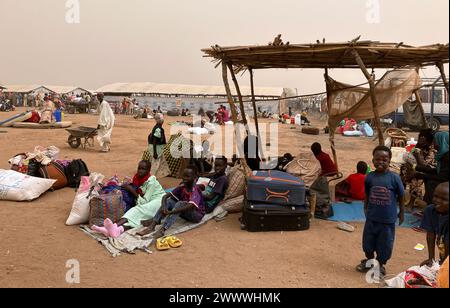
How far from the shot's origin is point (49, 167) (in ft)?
21.5

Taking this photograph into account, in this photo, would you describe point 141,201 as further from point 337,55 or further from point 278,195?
point 337,55

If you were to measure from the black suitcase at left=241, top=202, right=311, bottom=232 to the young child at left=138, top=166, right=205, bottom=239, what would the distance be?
24.5 inches

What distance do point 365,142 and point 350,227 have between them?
10633 millimetres

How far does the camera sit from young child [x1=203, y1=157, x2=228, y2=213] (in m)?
5.38

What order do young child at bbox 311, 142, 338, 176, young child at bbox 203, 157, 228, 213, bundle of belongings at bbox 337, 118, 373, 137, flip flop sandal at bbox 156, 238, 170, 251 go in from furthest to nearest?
bundle of belongings at bbox 337, 118, 373, 137, young child at bbox 311, 142, 338, 176, young child at bbox 203, 157, 228, 213, flip flop sandal at bbox 156, 238, 170, 251

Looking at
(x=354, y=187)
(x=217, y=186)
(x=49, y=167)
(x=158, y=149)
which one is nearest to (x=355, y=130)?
(x=354, y=187)

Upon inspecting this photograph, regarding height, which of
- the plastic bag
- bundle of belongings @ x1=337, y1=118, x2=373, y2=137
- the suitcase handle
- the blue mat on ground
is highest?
bundle of belongings @ x1=337, y1=118, x2=373, y2=137

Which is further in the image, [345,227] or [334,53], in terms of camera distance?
[334,53]

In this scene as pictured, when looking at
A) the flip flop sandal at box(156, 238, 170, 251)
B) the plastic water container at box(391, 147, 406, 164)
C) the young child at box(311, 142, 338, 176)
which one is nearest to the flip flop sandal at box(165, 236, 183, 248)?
the flip flop sandal at box(156, 238, 170, 251)

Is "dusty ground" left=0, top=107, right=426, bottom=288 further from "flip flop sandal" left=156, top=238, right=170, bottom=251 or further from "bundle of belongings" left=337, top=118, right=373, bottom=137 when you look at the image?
"bundle of belongings" left=337, top=118, right=373, bottom=137

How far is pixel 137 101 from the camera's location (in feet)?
112

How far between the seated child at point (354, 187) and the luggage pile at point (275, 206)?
1527 mm

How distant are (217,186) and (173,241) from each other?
4.10 ft
